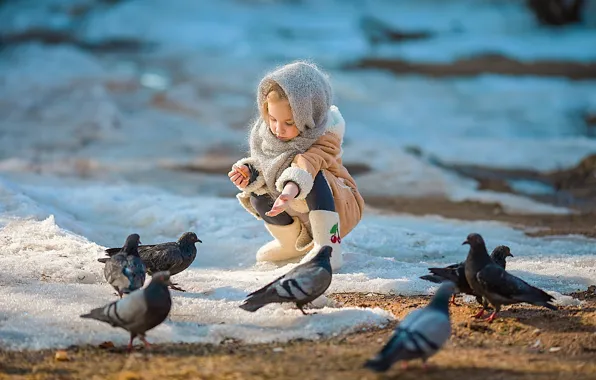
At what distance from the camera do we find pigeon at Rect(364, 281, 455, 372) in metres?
3.22

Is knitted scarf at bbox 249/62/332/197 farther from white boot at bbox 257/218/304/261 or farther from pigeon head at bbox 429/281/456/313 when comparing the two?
pigeon head at bbox 429/281/456/313

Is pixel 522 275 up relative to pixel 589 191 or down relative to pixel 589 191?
up

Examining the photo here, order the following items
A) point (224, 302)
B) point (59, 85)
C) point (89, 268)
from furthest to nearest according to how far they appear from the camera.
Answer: point (59, 85), point (89, 268), point (224, 302)

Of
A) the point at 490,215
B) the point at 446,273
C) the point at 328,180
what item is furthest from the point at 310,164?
the point at 490,215

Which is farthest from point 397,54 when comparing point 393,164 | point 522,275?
point 522,275

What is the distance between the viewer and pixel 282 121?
498cm

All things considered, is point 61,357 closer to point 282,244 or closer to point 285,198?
point 285,198

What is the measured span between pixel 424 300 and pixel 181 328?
130 cm

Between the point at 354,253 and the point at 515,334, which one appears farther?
the point at 354,253

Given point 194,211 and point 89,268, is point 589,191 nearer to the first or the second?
point 194,211

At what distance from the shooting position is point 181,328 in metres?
4.04

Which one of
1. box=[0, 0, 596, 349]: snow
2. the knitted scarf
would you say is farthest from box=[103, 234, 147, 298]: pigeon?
the knitted scarf

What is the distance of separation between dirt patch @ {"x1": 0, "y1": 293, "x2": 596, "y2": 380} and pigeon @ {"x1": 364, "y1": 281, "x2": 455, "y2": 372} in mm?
109

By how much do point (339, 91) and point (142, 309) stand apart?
11.6 meters
